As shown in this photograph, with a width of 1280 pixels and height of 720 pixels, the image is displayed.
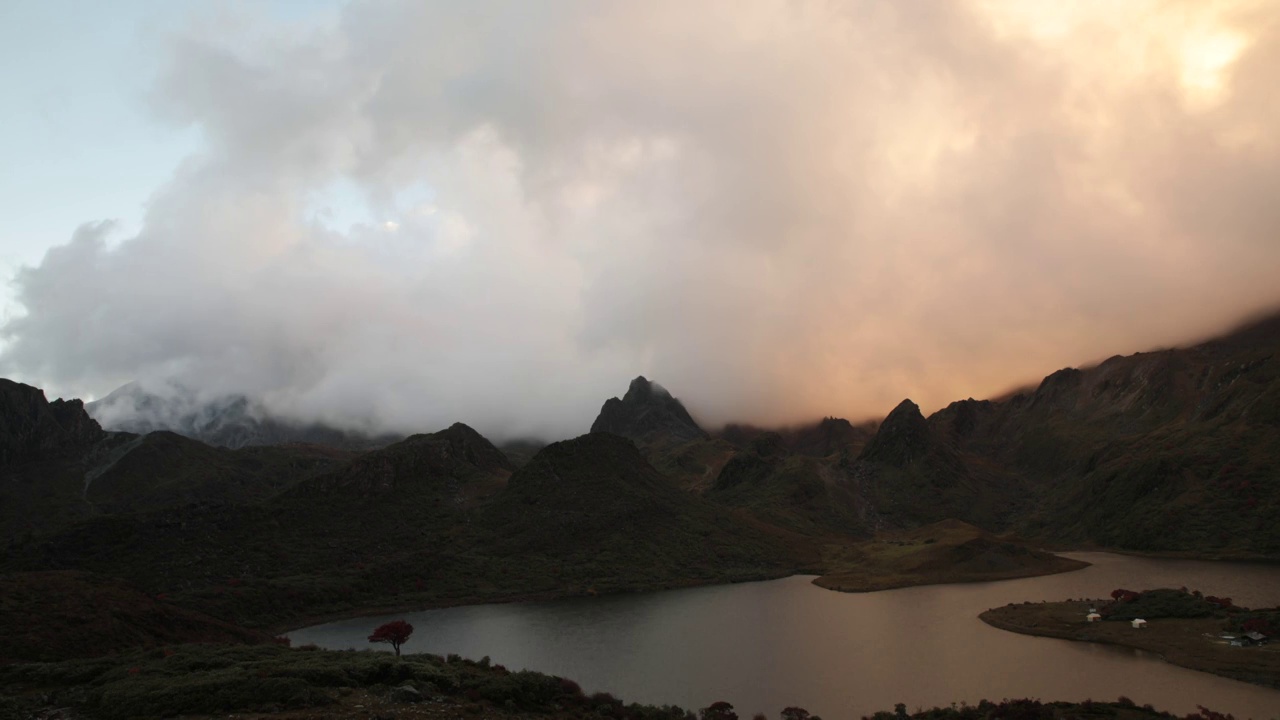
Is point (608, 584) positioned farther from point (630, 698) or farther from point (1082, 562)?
point (1082, 562)

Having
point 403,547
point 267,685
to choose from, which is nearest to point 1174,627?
point 267,685

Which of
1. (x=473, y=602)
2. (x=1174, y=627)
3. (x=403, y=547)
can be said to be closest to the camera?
(x=1174, y=627)

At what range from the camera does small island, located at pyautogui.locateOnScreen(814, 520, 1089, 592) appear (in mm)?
149250

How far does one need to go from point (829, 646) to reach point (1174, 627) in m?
41.5

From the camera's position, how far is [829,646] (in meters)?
88.6

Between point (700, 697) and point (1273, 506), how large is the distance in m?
176

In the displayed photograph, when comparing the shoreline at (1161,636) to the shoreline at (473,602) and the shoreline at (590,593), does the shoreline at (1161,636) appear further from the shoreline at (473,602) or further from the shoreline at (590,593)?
the shoreline at (473,602)

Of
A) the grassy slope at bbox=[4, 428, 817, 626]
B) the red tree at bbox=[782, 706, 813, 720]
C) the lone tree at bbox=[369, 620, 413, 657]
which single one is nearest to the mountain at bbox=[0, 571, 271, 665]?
the lone tree at bbox=[369, 620, 413, 657]

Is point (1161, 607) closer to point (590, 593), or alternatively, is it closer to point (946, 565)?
point (946, 565)

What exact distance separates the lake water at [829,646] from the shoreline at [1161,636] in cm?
214

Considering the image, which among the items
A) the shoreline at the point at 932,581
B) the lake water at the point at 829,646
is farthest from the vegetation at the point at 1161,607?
the shoreline at the point at 932,581

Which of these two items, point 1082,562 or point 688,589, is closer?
point 688,589

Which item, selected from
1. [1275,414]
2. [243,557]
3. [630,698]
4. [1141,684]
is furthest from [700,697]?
[1275,414]

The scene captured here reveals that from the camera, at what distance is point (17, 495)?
7869 inches
